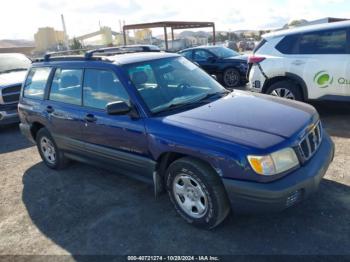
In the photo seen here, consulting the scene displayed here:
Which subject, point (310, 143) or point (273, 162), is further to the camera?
point (310, 143)

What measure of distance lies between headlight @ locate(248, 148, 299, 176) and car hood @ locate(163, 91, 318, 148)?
0.10 m

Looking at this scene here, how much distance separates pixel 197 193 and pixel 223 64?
29.4 feet

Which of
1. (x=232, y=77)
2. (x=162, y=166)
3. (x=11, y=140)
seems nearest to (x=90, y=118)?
(x=162, y=166)

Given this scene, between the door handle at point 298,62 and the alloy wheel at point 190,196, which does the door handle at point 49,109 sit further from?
the door handle at point 298,62

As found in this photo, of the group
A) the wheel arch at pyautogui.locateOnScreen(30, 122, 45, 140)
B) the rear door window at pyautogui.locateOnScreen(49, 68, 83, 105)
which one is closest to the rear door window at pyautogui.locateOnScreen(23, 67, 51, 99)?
the rear door window at pyautogui.locateOnScreen(49, 68, 83, 105)

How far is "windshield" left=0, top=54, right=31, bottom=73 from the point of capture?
959cm

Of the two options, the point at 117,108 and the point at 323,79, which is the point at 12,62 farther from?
the point at 323,79

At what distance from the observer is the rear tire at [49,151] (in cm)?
536

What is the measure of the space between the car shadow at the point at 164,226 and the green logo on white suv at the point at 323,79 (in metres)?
2.86

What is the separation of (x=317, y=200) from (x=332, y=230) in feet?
1.85

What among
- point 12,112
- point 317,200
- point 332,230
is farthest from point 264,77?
point 12,112

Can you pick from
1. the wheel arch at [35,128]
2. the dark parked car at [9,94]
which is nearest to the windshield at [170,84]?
the wheel arch at [35,128]

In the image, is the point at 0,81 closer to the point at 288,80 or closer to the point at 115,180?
the point at 115,180

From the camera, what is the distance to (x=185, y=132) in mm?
3312
